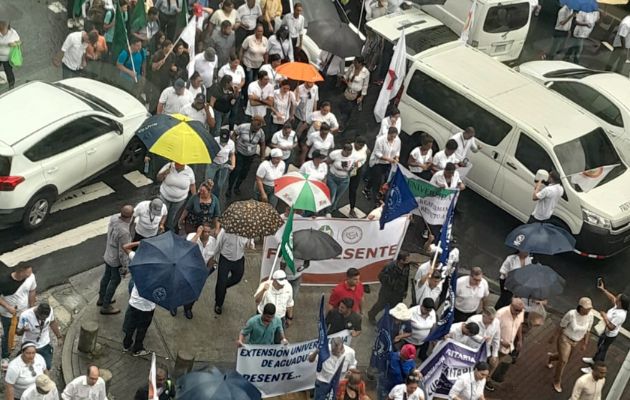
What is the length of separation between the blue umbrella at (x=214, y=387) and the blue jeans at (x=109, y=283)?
9.45 feet

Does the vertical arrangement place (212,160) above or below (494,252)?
above

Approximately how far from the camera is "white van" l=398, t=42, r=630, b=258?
17703 mm

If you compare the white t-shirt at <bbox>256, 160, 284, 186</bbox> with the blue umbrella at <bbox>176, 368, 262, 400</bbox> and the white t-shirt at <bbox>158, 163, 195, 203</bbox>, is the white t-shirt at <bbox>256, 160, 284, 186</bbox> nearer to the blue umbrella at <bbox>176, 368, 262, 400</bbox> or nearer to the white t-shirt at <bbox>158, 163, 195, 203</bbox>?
the white t-shirt at <bbox>158, 163, 195, 203</bbox>

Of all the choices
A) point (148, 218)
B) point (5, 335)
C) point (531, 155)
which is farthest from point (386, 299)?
point (5, 335)

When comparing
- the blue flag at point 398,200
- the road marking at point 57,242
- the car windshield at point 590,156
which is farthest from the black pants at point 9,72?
the car windshield at point 590,156

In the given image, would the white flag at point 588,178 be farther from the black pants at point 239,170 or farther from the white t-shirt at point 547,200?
the black pants at point 239,170

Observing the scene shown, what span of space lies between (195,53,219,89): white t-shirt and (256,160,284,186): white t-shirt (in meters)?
2.82

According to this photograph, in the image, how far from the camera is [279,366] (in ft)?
44.3

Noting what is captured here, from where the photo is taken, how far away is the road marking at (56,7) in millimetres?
22141

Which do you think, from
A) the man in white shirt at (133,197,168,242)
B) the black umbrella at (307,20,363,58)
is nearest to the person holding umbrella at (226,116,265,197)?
the man in white shirt at (133,197,168,242)

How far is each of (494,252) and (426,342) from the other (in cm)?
409

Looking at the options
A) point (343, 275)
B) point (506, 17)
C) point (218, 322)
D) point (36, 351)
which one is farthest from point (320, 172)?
point (506, 17)

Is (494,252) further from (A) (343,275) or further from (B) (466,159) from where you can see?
(A) (343,275)

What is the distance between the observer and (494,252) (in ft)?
59.5
